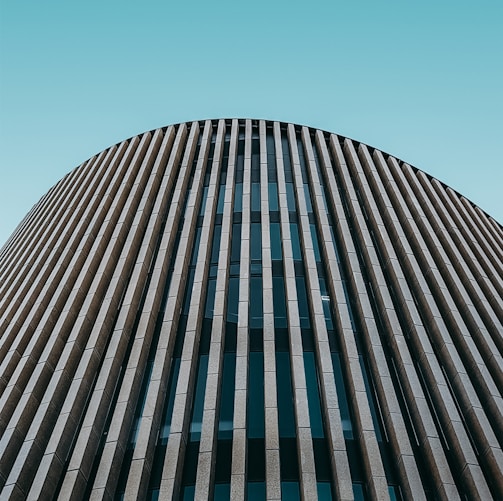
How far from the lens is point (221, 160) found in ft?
95.6

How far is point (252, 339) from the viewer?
19.1 m

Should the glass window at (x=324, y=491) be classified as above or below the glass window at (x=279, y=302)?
below

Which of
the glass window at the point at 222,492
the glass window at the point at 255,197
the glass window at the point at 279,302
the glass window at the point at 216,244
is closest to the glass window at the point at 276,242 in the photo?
the glass window at the point at 279,302

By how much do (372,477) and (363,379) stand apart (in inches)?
151

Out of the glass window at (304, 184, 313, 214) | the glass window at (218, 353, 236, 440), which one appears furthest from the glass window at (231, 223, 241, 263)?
the glass window at (218, 353, 236, 440)

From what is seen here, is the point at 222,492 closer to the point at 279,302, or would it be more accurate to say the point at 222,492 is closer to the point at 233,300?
the point at 233,300

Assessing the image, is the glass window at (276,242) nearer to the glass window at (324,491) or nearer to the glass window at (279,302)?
the glass window at (279,302)

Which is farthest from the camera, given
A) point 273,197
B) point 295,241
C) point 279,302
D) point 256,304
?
point 273,197

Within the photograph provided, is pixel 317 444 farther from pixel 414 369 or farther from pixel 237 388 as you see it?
pixel 414 369

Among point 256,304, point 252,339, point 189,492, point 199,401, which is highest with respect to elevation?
point 256,304

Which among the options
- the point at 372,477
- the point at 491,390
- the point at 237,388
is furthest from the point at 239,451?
the point at 491,390

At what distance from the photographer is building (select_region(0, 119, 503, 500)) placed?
1523cm

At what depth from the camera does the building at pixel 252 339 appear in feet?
50.0

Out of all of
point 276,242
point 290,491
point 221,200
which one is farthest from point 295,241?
point 290,491
